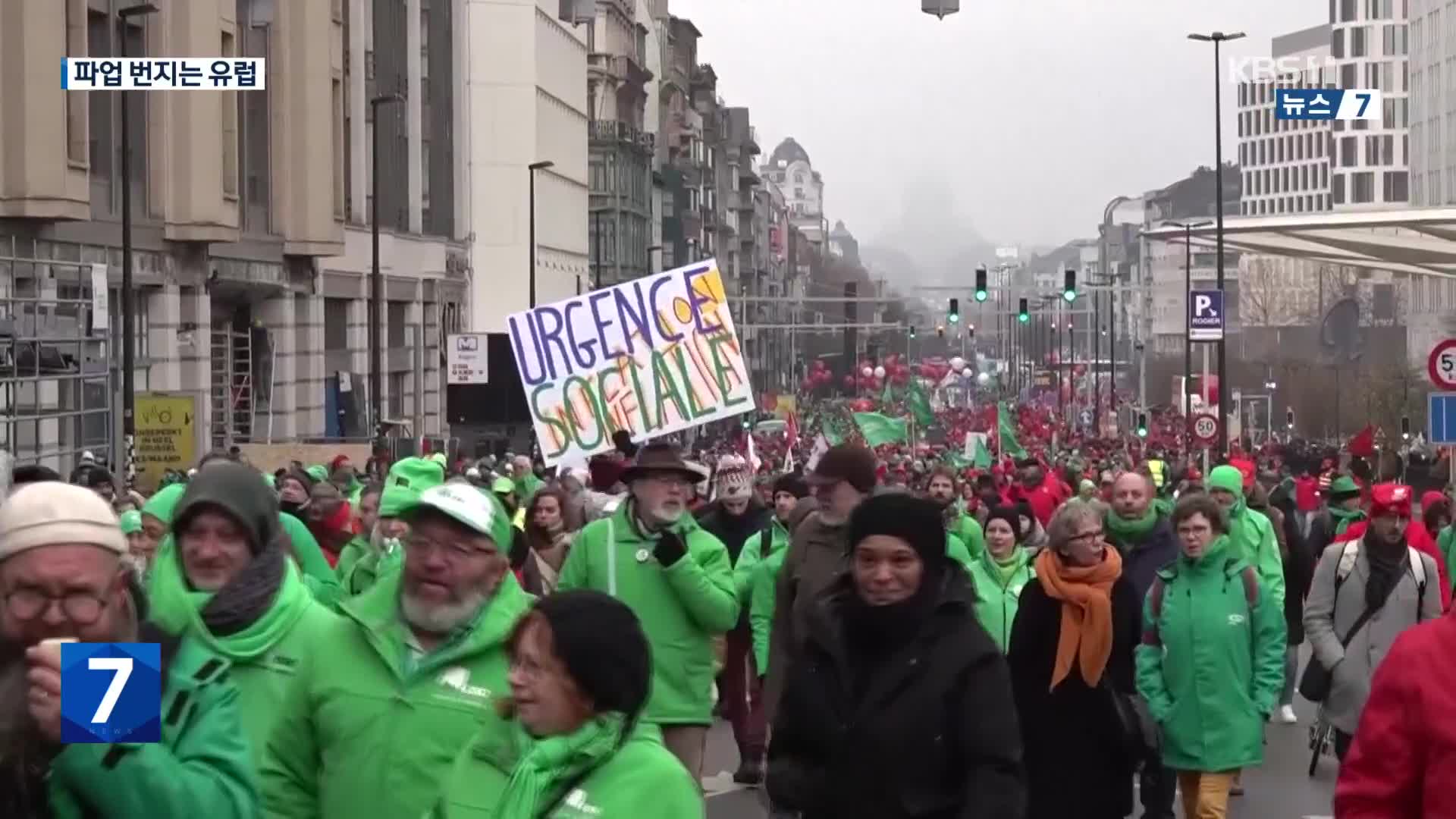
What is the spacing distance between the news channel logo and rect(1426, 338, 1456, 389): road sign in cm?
2100

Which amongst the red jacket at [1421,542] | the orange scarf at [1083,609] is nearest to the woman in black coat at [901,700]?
the orange scarf at [1083,609]

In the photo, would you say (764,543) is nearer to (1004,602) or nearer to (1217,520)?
(1004,602)

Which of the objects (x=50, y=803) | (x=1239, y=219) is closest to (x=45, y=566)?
(x=50, y=803)

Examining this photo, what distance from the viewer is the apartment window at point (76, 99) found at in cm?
3650

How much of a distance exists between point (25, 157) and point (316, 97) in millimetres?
14804

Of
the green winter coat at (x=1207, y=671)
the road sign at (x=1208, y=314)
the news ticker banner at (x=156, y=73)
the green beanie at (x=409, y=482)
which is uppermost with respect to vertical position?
the news ticker banner at (x=156, y=73)

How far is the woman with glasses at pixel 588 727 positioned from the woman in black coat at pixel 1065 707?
4303mm

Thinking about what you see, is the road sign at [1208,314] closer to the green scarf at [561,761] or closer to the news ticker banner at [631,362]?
the news ticker banner at [631,362]

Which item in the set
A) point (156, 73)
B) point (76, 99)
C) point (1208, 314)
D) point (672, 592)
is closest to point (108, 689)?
point (672, 592)

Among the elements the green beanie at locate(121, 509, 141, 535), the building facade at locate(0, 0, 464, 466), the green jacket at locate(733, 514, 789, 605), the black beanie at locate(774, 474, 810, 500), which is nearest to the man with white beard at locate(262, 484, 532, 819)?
the green beanie at locate(121, 509, 141, 535)

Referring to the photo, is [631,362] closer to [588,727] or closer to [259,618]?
[259,618]

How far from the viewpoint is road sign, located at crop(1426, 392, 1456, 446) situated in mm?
23875

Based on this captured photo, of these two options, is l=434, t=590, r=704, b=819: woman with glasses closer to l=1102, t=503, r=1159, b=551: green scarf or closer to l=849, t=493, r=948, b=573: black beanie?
l=849, t=493, r=948, b=573: black beanie

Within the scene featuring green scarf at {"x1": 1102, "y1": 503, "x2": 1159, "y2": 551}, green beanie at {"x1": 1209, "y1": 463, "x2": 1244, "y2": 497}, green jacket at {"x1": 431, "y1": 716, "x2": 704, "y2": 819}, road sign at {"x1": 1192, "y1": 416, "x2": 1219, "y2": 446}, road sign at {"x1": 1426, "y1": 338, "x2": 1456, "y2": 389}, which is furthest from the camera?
road sign at {"x1": 1192, "y1": 416, "x2": 1219, "y2": 446}
